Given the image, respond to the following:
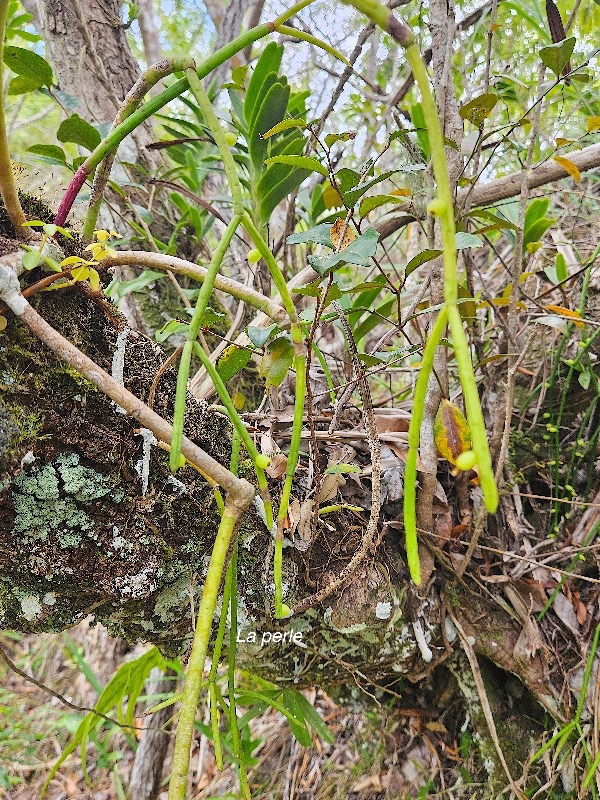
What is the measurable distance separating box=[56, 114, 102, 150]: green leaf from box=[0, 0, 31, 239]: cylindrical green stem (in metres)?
0.28

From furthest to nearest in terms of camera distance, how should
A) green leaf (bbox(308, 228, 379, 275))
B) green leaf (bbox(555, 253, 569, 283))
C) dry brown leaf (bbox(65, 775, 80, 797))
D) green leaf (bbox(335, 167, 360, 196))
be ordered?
dry brown leaf (bbox(65, 775, 80, 797)) < green leaf (bbox(555, 253, 569, 283)) < green leaf (bbox(335, 167, 360, 196)) < green leaf (bbox(308, 228, 379, 275))

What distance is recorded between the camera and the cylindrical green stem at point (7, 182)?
389mm

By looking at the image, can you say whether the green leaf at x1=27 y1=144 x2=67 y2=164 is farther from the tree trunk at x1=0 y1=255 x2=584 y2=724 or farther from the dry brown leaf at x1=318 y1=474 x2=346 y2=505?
the dry brown leaf at x1=318 y1=474 x2=346 y2=505

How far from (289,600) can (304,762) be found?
800 mm

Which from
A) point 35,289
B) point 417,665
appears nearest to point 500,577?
point 417,665

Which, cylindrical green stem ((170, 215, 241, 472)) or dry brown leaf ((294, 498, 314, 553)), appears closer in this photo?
cylindrical green stem ((170, 215, 241, 472))

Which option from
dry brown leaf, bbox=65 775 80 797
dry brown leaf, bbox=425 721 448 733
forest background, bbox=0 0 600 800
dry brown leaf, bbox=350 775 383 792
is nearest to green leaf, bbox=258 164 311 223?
forest background, bbox=0 0 600 800

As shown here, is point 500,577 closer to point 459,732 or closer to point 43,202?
point 459,732

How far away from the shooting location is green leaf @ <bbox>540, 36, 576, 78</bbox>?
25.3 inches

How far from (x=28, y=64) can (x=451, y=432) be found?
2.41 ft

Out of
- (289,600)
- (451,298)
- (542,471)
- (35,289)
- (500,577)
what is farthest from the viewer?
(542,471)

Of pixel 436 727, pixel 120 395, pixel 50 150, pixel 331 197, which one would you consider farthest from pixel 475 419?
pixel 436 727

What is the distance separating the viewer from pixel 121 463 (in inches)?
20.8

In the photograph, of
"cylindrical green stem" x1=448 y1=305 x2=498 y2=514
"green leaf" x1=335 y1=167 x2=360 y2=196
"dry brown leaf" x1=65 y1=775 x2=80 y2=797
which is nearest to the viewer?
"cylindrical green stem" x1=448 y1=305 x2=498 y2=514
